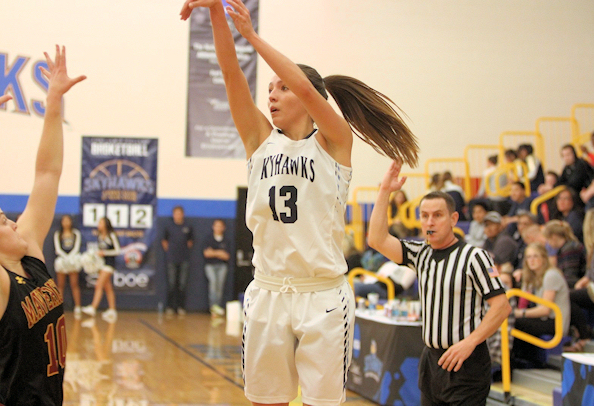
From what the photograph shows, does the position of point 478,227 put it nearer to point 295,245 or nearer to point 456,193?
point 456,193

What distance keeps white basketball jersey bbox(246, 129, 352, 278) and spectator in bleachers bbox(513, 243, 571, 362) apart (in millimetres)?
3842

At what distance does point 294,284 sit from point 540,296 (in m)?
4.25

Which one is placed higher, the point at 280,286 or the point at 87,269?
the point at 280,286

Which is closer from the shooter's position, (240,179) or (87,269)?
(87,269)

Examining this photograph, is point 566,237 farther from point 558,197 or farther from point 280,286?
point 280,286

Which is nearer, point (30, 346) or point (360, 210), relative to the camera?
point (30, 346)

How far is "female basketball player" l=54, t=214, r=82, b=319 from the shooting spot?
12.1 metres

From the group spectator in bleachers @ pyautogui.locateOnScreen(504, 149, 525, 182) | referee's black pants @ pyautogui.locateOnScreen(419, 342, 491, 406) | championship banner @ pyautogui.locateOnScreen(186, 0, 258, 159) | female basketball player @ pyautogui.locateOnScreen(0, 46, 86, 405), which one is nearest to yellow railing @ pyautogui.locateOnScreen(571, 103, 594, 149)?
spectator in bleachers @ pyautogui.locateOnScreen(504, 149, 525, 182)

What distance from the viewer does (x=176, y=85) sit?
1324 cm

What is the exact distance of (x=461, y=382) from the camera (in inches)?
135

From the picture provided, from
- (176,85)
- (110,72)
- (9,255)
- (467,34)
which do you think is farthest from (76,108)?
(9,255)

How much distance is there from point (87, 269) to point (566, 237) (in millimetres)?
7979

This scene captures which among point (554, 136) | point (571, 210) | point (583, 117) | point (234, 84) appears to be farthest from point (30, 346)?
point (583, 117)

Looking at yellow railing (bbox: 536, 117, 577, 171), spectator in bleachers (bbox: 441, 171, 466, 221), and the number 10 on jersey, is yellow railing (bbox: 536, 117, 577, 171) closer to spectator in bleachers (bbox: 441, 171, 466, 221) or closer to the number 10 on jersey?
spectator in bleachers (bbox: 441, 171, 466, 221)
